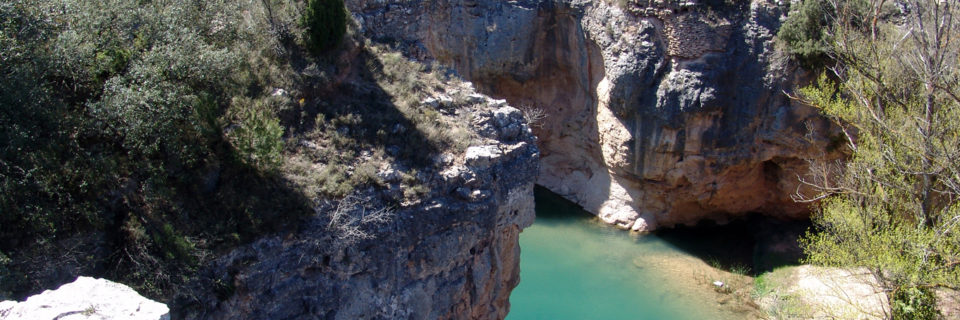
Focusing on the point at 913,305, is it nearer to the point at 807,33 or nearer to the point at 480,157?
the point at 807,33

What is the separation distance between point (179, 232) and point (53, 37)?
10.9 feet

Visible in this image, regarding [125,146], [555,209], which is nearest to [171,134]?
[125,146]

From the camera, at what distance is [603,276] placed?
1672 centimetres

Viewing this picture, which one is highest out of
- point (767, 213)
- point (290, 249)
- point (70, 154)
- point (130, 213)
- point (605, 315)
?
point (70, 154)

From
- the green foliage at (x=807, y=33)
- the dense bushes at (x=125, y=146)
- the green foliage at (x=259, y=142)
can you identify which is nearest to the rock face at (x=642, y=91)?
the green foliage at (x=807, y=33)

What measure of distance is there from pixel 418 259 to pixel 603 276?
8.45m

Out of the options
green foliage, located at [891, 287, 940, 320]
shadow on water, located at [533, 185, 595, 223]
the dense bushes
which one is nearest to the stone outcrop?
green foliage, located at [891, 287, 940, 320]

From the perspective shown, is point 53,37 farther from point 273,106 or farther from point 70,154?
point 273,106

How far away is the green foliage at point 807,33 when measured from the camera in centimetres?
1493

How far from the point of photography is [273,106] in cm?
1005

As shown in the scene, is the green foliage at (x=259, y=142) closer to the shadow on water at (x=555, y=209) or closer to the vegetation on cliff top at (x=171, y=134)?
the vegetation on cliff top at (x=171, y=134)

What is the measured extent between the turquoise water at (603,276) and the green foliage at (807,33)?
19.4ft

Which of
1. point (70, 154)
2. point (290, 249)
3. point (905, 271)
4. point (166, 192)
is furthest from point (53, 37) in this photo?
point (905, 271)

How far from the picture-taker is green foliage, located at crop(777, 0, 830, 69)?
1493 cm
